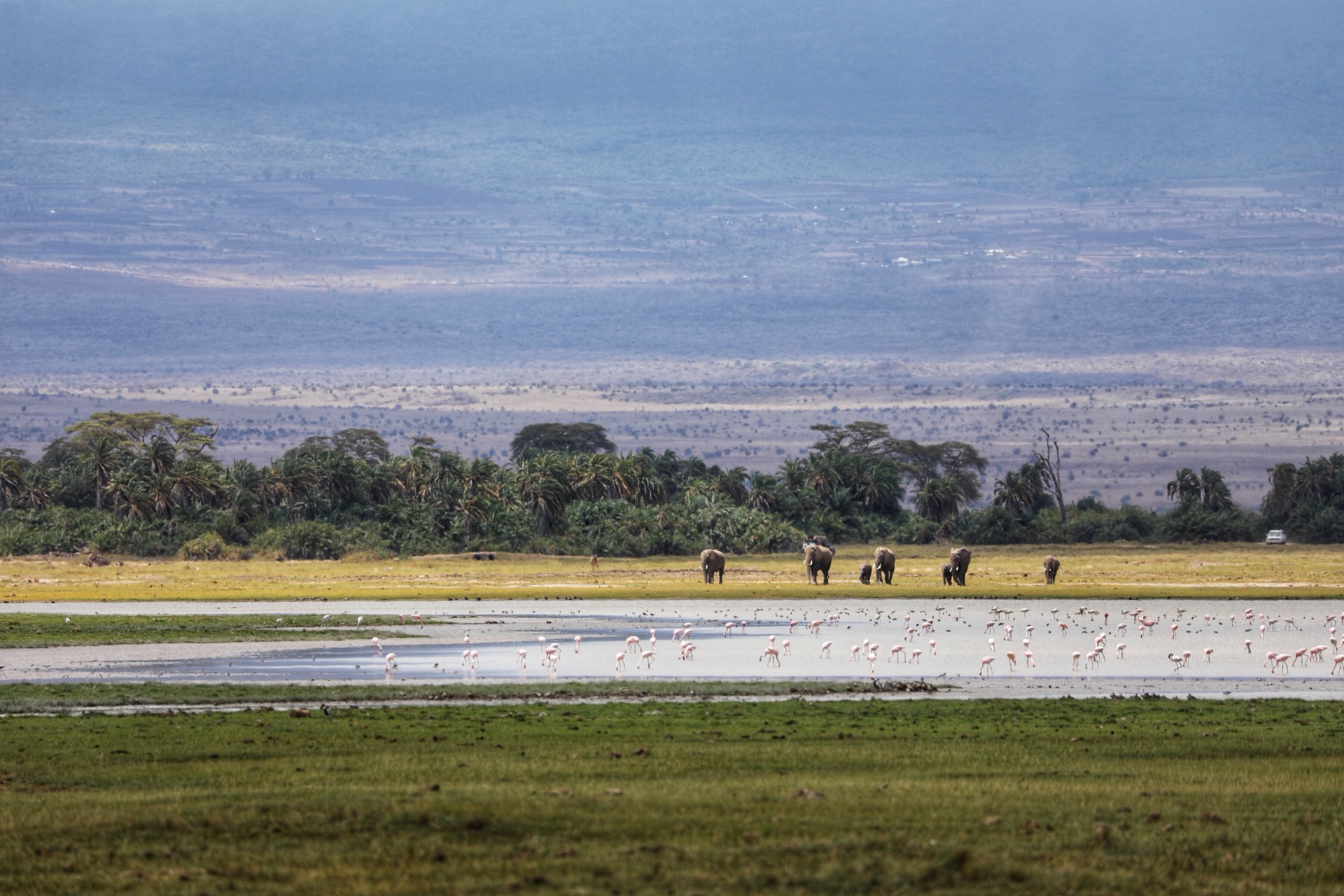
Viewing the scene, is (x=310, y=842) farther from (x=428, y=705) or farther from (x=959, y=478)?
(x=959, y=478)

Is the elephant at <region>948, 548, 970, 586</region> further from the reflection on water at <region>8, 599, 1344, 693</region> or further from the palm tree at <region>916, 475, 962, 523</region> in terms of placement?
the palm tree at <region>916, 475, 962, 523</region>

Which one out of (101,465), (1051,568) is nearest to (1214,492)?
(1051,568)

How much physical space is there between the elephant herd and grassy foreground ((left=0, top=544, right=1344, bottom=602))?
678 mm

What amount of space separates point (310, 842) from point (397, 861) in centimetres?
105

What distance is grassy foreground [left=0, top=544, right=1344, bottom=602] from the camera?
60.2 meters

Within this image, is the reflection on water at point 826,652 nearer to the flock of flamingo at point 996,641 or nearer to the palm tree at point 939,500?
the flock of flamingo at point 996,641

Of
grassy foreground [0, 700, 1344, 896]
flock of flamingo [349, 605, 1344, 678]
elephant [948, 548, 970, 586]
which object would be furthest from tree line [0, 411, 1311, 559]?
grassy foreground [0, 700, 1344, 896]

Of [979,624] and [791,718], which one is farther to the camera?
[979,624]

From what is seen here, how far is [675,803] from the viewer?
16.8m

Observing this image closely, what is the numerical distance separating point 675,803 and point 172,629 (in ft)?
95.4

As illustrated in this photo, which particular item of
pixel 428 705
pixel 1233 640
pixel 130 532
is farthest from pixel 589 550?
pixel 428 705

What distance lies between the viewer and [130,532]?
9031 cm

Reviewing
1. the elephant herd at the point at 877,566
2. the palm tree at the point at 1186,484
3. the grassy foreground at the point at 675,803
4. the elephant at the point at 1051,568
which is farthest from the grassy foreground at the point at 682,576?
the grassy foreground at the point at 675,803

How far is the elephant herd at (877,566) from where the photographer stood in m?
64.6
